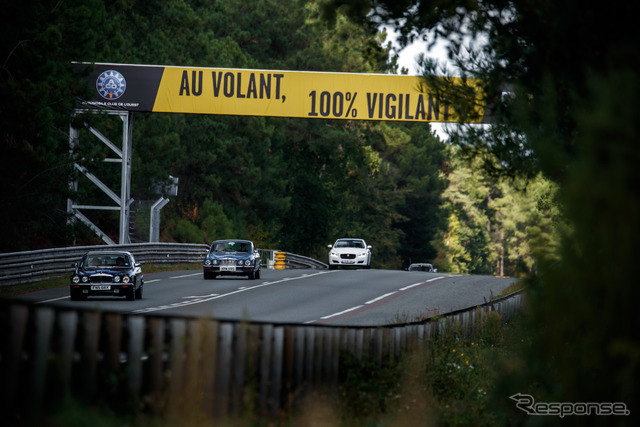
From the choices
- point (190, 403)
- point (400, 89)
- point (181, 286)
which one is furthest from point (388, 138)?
point (190, 403)

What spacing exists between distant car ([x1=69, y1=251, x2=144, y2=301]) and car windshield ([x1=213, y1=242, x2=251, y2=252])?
888 cm

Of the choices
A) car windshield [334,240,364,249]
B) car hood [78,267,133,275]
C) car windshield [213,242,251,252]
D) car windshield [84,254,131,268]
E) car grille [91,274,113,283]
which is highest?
car windshield [334,240,364,249]

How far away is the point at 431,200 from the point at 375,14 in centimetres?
9008

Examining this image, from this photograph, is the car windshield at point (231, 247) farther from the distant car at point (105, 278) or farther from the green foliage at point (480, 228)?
the green foliage at point (480, 228)

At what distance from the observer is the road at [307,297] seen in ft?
70.2

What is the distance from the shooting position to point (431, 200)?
331 feet

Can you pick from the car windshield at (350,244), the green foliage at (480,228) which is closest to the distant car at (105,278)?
the car windshield at (350,244)

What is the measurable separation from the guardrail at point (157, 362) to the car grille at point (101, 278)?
14951 millimetres

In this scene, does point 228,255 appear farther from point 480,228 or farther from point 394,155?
point 480,228

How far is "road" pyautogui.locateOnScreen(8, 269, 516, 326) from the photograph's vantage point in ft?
70.2

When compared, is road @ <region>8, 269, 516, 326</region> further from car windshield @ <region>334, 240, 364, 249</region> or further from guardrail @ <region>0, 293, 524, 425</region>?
→ car windshield @ <region>334, 240, 364, 249</region>

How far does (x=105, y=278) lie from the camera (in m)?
23.5

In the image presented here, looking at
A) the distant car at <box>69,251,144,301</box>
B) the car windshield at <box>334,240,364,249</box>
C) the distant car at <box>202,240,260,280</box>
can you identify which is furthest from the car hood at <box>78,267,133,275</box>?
the car windshield at <box>334,240,364,249</box>

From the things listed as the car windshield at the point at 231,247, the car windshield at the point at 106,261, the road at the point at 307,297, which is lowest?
the road at the point at 307,297
